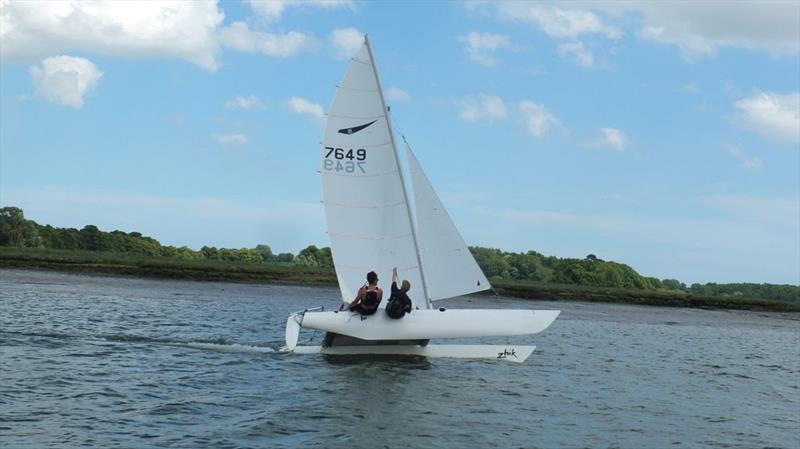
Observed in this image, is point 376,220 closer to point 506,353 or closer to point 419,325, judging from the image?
point 419,325

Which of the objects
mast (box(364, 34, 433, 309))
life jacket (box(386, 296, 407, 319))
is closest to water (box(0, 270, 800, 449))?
life jacket (box(386, 296, 407, 319))

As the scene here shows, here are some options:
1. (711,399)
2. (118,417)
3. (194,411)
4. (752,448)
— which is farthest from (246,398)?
(711,399)

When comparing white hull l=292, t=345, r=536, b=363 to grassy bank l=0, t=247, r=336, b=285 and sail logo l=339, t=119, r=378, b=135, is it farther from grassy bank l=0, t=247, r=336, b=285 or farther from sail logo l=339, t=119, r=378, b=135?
grassy bank l=0, t=247, r=336, b=285

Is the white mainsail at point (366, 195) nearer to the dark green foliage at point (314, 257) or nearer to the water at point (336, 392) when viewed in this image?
the water at point (336, 392)

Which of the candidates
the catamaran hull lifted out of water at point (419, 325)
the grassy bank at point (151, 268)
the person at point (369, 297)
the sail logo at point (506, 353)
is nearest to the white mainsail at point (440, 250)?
the catamaran hull lifted out of water at point (419, 325)

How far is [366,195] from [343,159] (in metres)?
1.24

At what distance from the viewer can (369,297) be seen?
23.5 meters

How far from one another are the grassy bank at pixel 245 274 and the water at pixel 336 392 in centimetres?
3258

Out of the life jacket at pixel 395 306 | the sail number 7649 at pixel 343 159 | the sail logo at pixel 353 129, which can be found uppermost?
the sail logo at pixel 353 129

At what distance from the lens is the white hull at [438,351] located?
25.0 meters

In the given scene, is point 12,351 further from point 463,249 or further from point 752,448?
point 752,448

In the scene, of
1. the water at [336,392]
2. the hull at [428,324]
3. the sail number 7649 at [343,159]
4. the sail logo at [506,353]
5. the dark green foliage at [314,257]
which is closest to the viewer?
the water at [336,392]

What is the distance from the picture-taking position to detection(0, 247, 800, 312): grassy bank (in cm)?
6962

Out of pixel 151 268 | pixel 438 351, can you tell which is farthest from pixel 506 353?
pixel 151 268
